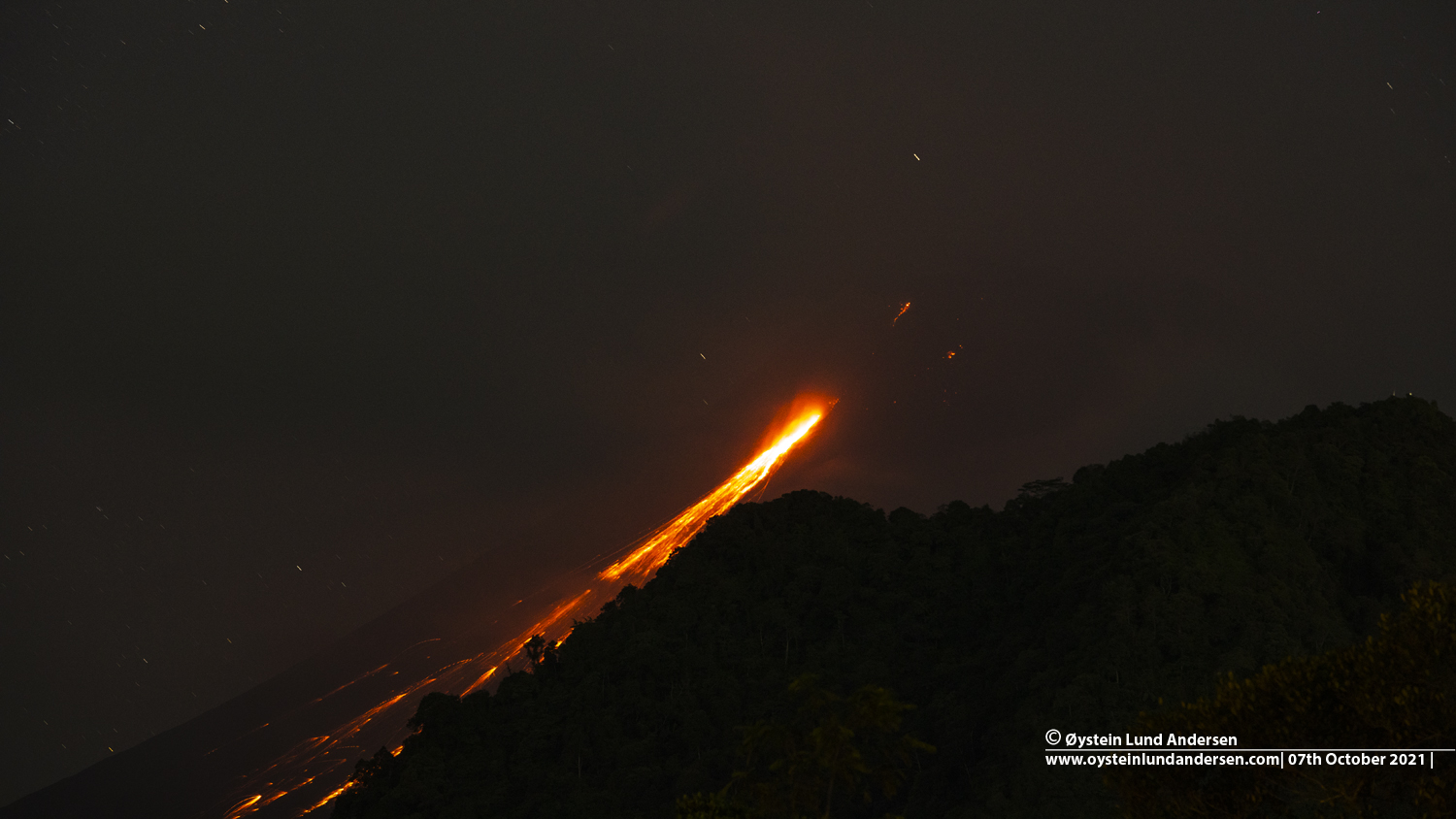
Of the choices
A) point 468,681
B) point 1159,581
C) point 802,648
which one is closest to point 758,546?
point 802,648

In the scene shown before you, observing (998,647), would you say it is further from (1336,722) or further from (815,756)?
(1336,722)

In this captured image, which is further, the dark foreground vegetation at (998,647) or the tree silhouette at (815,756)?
the dark foreground vegetation at (998,647)

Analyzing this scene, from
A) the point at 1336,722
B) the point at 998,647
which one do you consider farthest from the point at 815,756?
the point at 998,647

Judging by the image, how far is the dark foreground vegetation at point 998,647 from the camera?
21578 mm

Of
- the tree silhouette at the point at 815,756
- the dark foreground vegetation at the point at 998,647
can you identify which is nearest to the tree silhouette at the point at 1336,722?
the dark foreground vegetation at the point at 998,647

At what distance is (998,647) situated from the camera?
63031 millimetres

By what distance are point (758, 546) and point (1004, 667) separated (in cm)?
3588

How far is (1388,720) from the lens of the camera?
16.1 metres

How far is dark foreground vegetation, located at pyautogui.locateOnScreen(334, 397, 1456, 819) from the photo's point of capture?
2158cm

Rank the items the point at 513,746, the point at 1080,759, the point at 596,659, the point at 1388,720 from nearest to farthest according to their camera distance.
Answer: the point at 1388,720, the point at 1080,759, the point at 513,746, the point at 596,659

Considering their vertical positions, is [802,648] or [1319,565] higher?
[802,648]

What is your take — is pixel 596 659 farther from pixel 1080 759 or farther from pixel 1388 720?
pixel 1388 720

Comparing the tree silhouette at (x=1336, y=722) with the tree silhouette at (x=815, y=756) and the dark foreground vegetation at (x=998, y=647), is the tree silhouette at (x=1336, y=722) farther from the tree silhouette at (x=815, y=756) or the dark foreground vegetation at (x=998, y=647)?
the tree silhouette at (x=815, y=756)

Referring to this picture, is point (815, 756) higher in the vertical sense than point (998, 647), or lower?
higher
